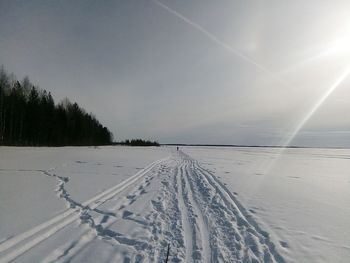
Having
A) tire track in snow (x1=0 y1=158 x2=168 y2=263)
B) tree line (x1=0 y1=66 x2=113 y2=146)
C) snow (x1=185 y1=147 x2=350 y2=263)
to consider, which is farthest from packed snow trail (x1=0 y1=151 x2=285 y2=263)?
tree line (x1=0 y1=66 x2=113 y2=146)

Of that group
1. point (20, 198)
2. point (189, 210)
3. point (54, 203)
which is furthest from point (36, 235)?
point (189, 210)

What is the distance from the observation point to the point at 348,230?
15.5 ft

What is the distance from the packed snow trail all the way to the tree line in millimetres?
37105

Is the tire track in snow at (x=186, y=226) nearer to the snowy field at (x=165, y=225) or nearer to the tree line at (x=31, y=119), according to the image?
the snowy field at (x=165, y=225)

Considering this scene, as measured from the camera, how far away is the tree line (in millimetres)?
37406

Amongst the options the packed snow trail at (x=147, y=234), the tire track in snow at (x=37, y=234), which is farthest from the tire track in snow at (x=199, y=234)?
the tire track in snow at (x=37, y=234)

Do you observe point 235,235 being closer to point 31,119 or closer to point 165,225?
point 165,225

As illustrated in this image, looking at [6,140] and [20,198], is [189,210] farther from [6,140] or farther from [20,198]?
[6,140]

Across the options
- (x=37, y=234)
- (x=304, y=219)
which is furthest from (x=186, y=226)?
(x=304, y=219)

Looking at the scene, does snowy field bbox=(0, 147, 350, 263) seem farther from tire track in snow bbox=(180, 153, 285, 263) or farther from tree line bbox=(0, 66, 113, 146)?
tree line bbox=(0, 66, 113, 146)

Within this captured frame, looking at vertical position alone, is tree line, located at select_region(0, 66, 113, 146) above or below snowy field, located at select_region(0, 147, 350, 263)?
above

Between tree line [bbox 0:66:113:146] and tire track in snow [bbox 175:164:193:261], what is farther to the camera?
tree line [bbox 0:66:113:146]

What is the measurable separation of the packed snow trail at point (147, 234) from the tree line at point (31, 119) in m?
37.1

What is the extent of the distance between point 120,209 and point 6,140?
39.0 meters
